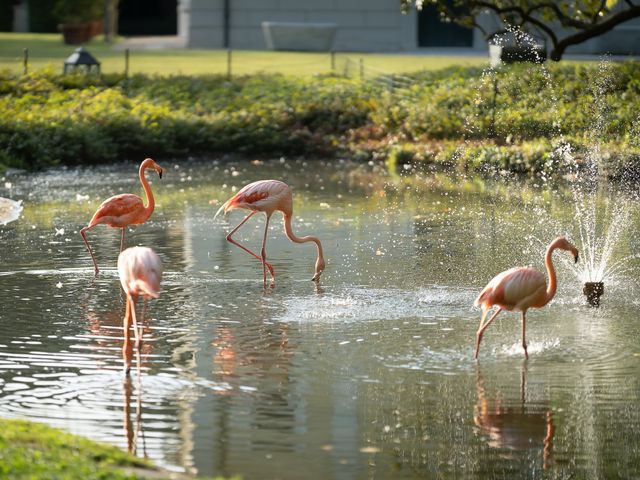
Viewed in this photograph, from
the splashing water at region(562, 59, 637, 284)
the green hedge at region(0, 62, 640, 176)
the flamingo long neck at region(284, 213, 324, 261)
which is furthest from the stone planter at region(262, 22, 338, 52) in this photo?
the flamingo long neck at region(284, 213, 324, 261)

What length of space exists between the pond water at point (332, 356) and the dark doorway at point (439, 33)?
27.9 m

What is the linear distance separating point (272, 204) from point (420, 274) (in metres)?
1.67

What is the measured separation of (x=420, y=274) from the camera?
507 inches

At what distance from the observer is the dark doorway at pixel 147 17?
172 ft

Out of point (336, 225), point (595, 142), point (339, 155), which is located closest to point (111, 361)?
point (336, 225)

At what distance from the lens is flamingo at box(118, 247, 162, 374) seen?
9008 millimetres

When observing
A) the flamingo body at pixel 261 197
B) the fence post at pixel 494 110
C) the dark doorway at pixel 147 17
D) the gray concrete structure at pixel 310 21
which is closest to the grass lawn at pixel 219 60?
the gray concrete structure at pixel 310 21

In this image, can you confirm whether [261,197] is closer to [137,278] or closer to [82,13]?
[137,278]

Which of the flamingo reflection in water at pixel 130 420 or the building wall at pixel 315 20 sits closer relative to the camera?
the flamingo reflection in water at pixel 130 420

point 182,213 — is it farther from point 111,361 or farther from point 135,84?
point 135,84

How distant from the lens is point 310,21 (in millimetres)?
43625

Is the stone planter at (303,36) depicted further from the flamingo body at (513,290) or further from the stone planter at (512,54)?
the flamingo body at (513,290)

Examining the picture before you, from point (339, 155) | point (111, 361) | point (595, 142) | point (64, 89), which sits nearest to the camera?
point (111, 361)

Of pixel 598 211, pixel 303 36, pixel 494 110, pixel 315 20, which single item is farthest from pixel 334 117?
pixel 315 20
